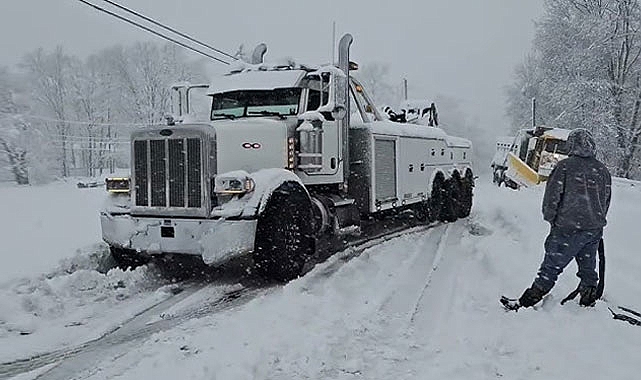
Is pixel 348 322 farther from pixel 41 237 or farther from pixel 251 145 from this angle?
pixel 41 237

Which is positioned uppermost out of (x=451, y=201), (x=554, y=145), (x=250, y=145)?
(x=554, y=145)

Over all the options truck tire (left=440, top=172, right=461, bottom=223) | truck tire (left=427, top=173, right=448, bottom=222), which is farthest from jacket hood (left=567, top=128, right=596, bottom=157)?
truck tire (left=440, top=172, right=461, bottom=223)

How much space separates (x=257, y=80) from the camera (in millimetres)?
7934

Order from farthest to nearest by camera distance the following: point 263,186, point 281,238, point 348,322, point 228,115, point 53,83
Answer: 1. point 53,83
2. point 228,115
3. point 281,238
4. point 263,186
5. point 348,322

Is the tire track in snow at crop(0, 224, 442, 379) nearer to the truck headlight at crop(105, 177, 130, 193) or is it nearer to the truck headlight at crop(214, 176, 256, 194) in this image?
the truck headlight at crop(214, 176, 256, 194)

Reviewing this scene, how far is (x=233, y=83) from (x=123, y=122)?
48.1m

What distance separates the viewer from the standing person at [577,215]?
16.5ft

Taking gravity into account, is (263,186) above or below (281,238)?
above

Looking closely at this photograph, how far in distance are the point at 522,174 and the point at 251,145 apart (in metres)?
18.8

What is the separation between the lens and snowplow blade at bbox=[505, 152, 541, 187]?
883 inches

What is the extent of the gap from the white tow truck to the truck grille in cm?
1

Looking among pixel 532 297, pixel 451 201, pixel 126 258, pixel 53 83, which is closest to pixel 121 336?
pixel 126 258

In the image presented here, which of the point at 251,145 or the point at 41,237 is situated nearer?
the point at 251,145

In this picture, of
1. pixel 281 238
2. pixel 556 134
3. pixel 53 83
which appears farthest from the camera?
pixel 53 83
